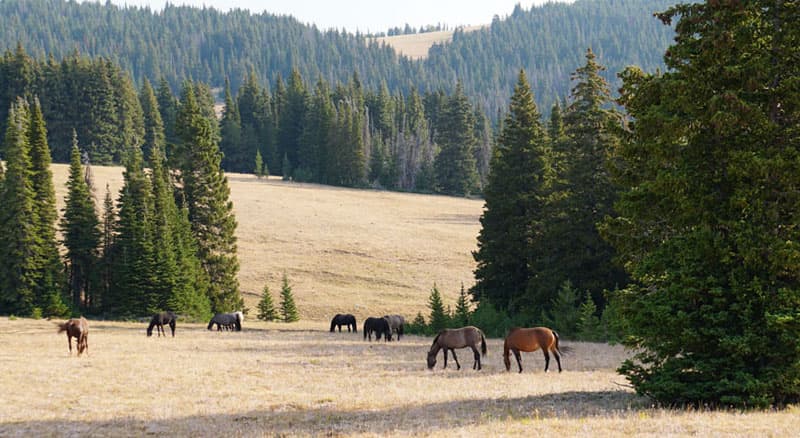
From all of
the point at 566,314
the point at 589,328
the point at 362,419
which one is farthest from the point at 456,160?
the point at 362,419

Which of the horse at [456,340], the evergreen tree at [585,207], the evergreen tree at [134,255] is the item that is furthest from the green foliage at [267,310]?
the horse at [456,340]

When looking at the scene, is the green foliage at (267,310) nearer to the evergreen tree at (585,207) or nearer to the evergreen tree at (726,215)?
the evergreen tree at (585,207)

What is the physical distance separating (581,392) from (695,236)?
5.56 m

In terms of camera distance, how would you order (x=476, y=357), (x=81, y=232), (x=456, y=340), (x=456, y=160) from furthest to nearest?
1. (x=456, y=160)
2. (x=81, y=232)
3. (x=456, y=340)
4. (x=476, y=357)

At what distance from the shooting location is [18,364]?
84.0ft

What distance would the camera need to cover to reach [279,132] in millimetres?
A: 156625

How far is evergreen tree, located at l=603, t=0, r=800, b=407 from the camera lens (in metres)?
14.6

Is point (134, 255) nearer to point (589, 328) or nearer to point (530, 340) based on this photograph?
point (589, 328)

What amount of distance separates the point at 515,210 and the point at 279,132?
116 m

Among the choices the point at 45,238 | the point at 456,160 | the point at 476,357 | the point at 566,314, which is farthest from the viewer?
the point at 456,160

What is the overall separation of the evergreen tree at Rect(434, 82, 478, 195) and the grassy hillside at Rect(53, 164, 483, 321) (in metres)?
13.3

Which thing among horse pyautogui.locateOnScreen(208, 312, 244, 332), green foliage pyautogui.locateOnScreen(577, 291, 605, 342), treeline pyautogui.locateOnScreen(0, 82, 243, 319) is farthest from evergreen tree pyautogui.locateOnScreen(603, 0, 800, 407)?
treeline pyautogui.locateOnScreen(0, 82, 243, 319)

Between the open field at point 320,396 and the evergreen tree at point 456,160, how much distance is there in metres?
95.3

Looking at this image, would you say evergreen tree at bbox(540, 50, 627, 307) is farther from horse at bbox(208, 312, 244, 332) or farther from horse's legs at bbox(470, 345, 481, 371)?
horse at bbox(208, 312, 244, 332)
